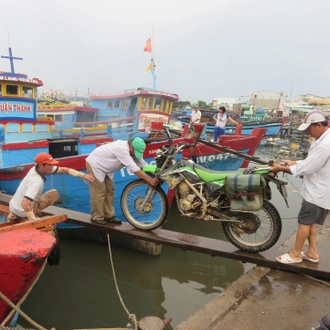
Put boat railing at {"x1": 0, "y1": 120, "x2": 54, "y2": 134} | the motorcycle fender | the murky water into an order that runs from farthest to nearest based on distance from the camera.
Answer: boat railing at {"x1": 0, "y1": 120, "x2": 54, "y2": 134} → the murky water → the motorcycle fender

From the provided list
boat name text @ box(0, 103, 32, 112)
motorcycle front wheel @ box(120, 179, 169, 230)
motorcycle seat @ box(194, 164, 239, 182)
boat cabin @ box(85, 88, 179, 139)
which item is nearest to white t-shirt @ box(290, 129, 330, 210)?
motorcycle seat @ box(194, 164, 239, 182)

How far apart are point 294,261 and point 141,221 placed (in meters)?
2.10

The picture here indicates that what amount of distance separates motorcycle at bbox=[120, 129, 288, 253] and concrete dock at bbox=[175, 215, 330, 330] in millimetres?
450

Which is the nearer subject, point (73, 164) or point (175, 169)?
point (175, 169)

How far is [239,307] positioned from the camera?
9.76 ft

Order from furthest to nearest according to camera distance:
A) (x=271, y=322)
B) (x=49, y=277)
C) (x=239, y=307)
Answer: (x=49, y=277) < (x=239, y=307) < (x=271, y=322)

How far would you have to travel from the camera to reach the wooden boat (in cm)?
254

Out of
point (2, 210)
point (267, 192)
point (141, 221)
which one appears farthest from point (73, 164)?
point (267, 192)

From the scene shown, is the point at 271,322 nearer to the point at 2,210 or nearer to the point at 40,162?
the point at 40,162

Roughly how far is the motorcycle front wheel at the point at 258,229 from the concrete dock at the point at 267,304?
0.97 ft

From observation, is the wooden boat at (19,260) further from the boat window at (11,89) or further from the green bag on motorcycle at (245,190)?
the boat window at (11,89)

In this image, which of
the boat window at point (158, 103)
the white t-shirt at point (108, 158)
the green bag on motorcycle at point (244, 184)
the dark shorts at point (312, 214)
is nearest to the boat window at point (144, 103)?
the boat window at point (158, 103)

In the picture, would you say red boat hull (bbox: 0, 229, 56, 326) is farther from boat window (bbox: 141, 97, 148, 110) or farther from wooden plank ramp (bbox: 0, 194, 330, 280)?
boat window (bbox: 141, 97, 148, 110)

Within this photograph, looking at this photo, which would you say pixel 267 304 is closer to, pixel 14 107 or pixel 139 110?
pixel 139 110
